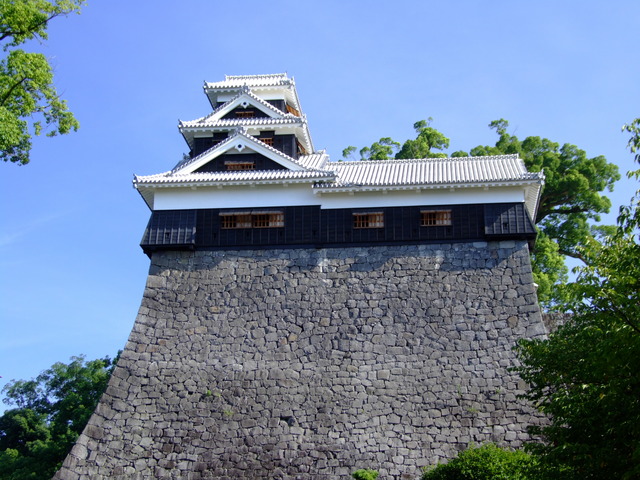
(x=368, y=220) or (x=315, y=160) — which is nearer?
(x=368, y=220)

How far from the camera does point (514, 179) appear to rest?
23.3 meters

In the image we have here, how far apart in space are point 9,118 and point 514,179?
45.7 ft

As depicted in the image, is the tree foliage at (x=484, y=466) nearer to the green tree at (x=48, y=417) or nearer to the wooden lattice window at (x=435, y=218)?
the wooden lattice window at (x=435, y=218)

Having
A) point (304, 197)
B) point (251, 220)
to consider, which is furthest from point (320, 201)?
point (251, 220)

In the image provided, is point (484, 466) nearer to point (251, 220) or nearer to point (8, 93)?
point (251, 220)

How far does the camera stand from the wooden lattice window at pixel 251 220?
24328 millimetres

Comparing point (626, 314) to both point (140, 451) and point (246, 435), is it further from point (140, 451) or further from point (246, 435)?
point (140, 451)

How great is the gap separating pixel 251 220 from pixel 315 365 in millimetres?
5074

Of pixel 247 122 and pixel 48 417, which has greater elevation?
pixel 247 122

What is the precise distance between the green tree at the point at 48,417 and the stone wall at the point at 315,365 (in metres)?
10.3

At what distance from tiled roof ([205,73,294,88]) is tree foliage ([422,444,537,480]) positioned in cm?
1552

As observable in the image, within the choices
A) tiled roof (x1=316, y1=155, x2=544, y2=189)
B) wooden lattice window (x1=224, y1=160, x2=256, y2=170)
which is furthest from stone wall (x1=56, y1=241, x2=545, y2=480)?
wooden lattice window (x1=224, y1=160, x2=256, y2=170)

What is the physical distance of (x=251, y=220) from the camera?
24.4 metres

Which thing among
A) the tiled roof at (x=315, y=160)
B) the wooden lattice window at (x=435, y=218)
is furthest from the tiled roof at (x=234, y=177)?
the wooden lattice window at (x=435, y=218)
